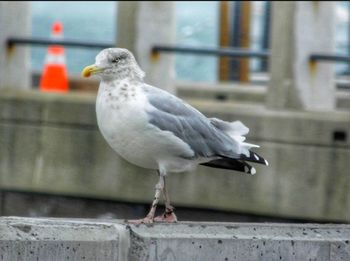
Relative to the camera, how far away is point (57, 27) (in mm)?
16547

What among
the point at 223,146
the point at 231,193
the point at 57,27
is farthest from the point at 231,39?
the point at 223,146

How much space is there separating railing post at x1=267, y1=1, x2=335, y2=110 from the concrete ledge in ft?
15.7

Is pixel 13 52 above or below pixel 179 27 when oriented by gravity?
above

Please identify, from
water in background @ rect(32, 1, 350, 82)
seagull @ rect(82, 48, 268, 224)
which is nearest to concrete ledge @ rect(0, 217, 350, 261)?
seagull @ rect(82, 48, 268, 224)

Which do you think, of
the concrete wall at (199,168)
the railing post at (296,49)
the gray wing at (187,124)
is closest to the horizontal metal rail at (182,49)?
the railing post at (296,49)

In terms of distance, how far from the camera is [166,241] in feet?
21.7

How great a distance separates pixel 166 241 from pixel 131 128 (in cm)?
83

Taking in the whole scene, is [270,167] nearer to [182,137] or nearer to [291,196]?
[291,196]

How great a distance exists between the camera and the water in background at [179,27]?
18.3 m

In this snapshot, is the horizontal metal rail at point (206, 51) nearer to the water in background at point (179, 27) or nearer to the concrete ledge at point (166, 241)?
the water in background at point (179, 27)

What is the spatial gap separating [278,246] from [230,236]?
0.20 meters

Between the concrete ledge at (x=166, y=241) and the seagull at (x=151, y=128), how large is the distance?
444 millimetres

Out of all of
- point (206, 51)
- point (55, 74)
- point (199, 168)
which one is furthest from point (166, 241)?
point (55, 74)

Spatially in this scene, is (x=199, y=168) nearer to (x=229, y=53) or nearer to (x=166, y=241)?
(x=229, y=53)
